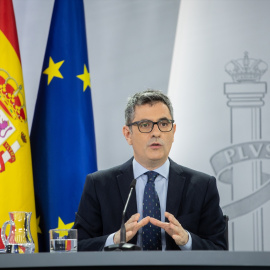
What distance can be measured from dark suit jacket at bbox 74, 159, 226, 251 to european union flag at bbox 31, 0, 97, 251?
2.30 ft

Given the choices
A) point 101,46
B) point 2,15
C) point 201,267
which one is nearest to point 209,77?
point 101,46

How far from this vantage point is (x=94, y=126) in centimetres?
373

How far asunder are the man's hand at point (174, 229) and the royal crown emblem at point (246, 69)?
174 cm

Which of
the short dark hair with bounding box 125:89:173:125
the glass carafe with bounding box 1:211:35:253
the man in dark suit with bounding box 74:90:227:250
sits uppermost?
the short dark hair with bounding box 125:89:173:125

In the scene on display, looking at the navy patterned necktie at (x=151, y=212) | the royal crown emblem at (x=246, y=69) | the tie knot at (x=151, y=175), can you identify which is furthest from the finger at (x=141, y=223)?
the royal crown emblem at (x=246, y=69)

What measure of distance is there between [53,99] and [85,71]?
0.93 feet

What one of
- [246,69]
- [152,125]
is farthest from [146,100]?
[246,69]

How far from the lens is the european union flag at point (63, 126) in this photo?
3.48 metres

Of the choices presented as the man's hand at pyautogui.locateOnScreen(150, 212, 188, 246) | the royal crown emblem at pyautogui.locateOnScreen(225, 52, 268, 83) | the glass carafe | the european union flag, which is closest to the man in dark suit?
the man's hand at pyautogui.locateOnScreen(150, 212, 188, 246)

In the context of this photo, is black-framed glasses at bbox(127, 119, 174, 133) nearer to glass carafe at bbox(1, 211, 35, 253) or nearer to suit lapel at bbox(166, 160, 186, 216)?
suit lapel at bbox(166, 160, 186, 216)

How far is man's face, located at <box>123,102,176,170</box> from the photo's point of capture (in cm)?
270

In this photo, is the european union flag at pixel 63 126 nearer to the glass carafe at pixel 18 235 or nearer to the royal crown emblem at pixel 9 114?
→ the royal crown emblem at pixel 9 114

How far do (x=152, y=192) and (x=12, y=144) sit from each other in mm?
1079

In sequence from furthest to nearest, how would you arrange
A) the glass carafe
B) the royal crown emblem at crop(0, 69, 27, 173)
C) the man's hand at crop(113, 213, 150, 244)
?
the royal crown emblem at crop(0, 69, 27, 173)
the man's hand at crop(113, 213, 150, 244)
the glass carafe
